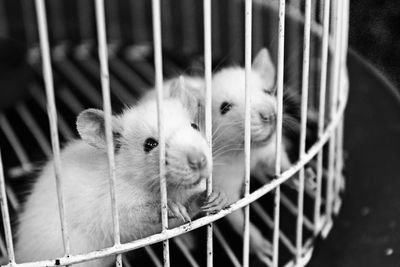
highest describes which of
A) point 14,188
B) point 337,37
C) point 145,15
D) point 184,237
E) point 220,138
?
point 145,15

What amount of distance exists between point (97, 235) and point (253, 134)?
38 centimetres

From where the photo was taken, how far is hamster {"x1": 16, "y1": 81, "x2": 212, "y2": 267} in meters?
1.18

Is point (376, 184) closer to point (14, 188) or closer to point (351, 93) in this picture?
point (351, 93)

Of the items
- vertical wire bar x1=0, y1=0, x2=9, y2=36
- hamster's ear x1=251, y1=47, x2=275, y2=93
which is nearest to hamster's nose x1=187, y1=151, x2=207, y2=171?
hamster's ear x1=251, y1=47, x2=275, y2=93

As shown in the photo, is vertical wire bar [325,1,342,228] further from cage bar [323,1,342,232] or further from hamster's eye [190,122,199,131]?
hamster's eye [190,122,199,131]

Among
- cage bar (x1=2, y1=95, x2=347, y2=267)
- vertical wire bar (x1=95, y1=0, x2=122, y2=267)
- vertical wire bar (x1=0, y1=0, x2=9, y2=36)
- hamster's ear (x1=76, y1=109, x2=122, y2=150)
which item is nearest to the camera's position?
vertical wire bar (x1=95, y1=0, x2=122, y2=267)

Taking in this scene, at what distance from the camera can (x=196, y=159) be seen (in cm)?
110

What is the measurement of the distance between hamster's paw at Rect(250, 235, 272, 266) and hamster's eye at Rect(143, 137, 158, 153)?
42cm

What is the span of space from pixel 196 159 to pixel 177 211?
0.12m

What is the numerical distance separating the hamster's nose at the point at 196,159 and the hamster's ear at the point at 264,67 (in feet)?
1.36

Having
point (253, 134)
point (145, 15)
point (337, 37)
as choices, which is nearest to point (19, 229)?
point (253, 134)

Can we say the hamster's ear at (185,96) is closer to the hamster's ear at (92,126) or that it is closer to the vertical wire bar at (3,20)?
the hamster's ear at (92,126)

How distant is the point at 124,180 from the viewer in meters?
1.24

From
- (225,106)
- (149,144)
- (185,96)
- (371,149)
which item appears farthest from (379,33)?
(149,144)
